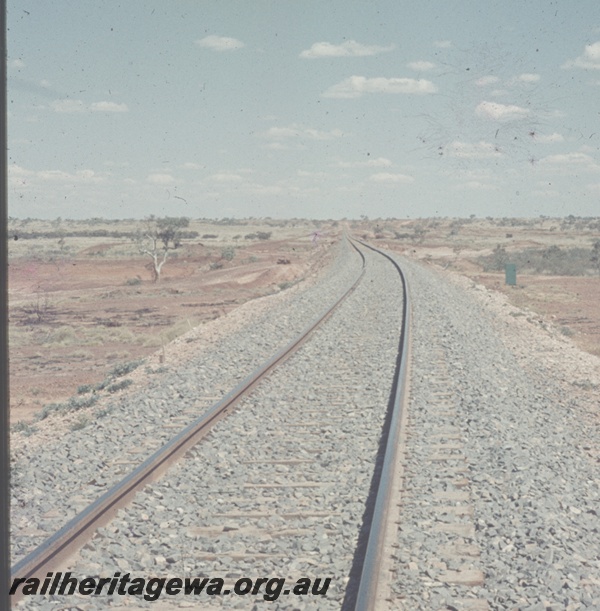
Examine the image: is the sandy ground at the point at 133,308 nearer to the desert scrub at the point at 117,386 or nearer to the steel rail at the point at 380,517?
the desert scrub at the point at 117,386

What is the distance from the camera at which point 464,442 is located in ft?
28.7

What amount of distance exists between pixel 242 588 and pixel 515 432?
5.14 metres

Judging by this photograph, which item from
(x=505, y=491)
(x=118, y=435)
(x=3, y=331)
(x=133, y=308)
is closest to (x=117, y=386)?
(x=118, y=435)

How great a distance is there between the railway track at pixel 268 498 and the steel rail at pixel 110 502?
0.04 ft

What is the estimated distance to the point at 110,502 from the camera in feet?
21.5

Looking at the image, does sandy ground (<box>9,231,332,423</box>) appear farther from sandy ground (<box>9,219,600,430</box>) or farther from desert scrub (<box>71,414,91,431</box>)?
desert scrub (<box>71,414,91,431</box>)

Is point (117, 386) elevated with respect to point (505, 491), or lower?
lower

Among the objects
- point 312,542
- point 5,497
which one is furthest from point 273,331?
point 5,497

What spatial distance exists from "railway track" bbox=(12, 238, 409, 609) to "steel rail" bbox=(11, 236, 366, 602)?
1cm

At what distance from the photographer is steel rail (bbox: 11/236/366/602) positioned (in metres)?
5.33

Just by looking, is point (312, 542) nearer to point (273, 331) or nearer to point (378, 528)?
point (378, 528)

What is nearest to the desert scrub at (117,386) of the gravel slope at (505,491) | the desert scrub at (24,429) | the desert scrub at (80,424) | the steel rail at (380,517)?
the desert scrub at (24,429)

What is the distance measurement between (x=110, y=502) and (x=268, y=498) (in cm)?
135

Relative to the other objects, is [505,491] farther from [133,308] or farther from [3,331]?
[133,308]
